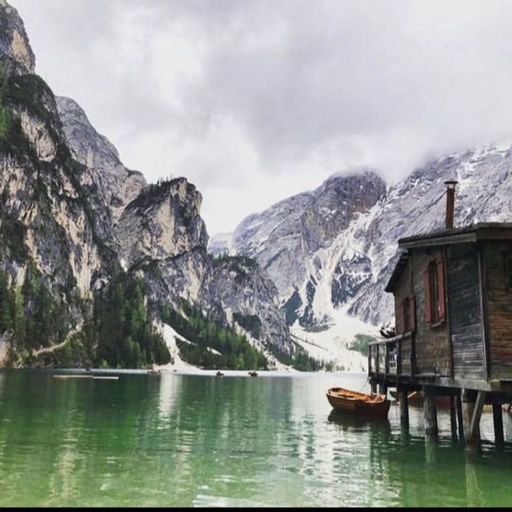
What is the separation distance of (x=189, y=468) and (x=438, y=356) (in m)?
→ 13.4

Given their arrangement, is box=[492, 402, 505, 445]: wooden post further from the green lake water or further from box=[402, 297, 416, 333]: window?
box=[402, 297, 416, 333]: window

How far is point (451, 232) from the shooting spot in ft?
91.5

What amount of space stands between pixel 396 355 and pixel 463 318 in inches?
489

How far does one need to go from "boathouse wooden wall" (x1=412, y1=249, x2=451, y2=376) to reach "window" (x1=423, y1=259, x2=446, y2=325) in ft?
1.02

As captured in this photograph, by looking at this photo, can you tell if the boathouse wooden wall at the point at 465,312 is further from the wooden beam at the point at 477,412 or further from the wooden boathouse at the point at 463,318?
the wooden beam at the point at 477,412

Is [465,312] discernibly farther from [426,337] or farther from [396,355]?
[396,355]

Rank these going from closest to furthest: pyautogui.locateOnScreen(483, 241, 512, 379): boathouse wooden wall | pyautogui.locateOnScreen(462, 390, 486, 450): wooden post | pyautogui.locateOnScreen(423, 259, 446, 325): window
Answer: pyautogui.locateOnScreen(483, 241, 512, 379): boathouse wooden wall < pyautogui.locateOnScreen(462, 390, 486, 450): wooden post < pyautogui.locateOnScreen(423, 259, 446, 325): window

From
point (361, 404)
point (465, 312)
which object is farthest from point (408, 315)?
point (361, 404)

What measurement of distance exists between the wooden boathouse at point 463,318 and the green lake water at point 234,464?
2962 millimetres

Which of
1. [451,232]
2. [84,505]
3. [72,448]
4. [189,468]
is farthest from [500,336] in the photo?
[72,448]

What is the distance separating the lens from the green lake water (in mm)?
20172

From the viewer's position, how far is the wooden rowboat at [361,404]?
48.5 m

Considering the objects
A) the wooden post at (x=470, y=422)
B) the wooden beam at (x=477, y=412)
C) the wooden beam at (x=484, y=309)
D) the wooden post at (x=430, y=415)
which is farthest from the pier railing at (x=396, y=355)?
the wooden beam at (x=484, y=309)

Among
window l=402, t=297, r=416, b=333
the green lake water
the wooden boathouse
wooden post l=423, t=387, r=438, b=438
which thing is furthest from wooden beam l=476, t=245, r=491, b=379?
window l=402, t=297, r=416, b=333
